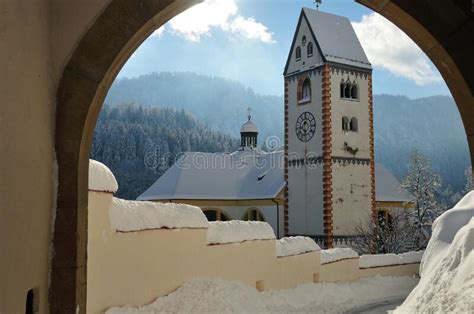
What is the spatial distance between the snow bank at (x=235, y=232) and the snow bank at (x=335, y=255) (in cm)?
361

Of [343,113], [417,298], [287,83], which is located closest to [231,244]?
[417,298]

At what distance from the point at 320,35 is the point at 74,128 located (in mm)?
30678

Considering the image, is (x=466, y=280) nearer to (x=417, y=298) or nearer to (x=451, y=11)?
(x=417, y=298)

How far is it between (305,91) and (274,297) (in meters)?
22.2

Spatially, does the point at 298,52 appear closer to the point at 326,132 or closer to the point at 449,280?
the point at 326,132

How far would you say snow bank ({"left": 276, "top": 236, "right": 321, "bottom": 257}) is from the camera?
14.6 meters

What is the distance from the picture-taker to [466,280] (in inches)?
306

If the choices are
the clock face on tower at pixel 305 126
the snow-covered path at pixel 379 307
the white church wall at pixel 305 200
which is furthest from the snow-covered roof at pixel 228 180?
the snow-covered path at pixel 379 307

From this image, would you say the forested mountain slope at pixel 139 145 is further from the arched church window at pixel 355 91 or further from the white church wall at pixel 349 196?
the white church wall at pixel 349 196

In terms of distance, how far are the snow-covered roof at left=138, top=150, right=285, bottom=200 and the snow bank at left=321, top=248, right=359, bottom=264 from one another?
16875mm

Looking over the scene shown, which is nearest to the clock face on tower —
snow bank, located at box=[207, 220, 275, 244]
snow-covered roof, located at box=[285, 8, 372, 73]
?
snow-covered roof, located at box=[285, 8, 372, 73]

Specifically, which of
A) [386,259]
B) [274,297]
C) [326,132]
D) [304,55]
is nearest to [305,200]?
[326,132]

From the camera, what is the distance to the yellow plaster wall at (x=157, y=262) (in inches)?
294

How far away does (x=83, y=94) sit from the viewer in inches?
173
